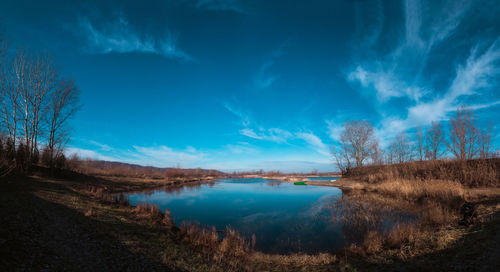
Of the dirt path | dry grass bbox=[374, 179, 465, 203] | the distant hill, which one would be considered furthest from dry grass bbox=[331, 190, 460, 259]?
the distant hill

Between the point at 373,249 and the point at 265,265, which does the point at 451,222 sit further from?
the point at 265,265

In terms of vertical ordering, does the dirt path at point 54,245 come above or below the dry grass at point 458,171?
below

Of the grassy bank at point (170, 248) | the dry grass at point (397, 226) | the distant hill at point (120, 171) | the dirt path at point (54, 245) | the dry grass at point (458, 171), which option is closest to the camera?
the dirt path at point (54, 245)

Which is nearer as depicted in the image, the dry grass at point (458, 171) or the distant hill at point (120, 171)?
the dry grass at point (458, 171)

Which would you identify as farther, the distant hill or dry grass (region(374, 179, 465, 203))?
the distant hill

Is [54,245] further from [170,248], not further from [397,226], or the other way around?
[397,226]

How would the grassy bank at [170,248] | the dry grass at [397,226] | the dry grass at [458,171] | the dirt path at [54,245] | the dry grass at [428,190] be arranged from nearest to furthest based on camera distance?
the dirt path at [54,245], the grassy bank at [170,248], the dry grass at [397,226], the dry grass at [428,190], the dry grass at [458,171]

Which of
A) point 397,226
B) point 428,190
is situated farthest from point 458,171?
point 397,226

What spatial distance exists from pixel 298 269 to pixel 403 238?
4.74 metres

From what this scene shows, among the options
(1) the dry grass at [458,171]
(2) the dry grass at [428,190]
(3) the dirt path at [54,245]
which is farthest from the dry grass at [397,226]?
(3) the dirt path at [54,245]

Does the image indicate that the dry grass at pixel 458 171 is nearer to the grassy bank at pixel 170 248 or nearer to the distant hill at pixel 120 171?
the grassy bank at pixel 170 248

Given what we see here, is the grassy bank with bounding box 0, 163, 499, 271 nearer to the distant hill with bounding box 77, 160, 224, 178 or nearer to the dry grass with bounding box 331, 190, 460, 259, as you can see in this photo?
the dry grass with bounding box 331, 190, 460, 259

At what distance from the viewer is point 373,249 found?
6.86 meters

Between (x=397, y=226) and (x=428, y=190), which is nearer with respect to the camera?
(x=397, y=226)
